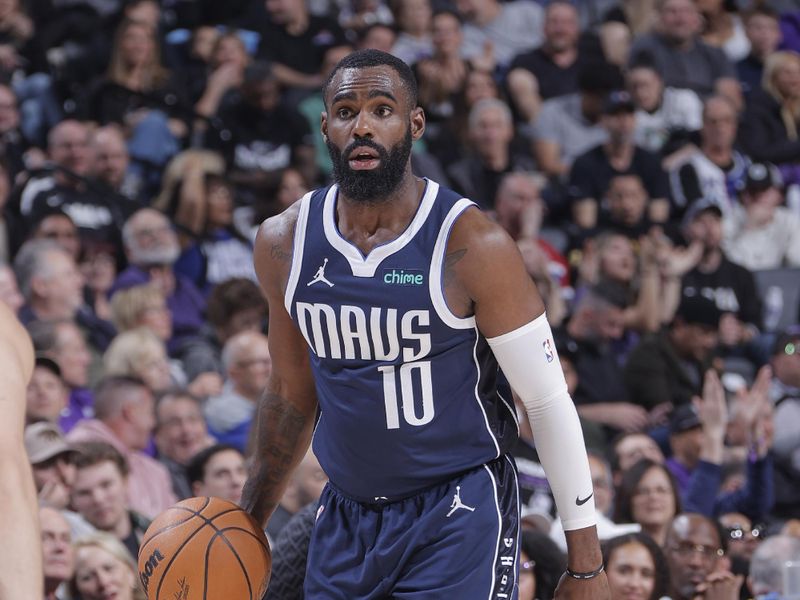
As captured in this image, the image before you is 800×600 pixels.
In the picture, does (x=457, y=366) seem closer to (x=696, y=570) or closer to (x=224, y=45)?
(x=696, y=570)

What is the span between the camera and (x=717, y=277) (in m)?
10.5

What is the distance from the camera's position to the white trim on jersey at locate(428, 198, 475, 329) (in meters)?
3.67

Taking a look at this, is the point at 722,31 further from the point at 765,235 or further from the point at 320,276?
the point at 320,276

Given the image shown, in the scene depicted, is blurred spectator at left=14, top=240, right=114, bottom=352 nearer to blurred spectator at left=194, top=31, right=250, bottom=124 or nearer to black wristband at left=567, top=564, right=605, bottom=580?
blurred spectator at left=194, top=31, right=250, bottom=124

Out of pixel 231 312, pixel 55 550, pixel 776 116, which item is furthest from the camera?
pixel 776 116

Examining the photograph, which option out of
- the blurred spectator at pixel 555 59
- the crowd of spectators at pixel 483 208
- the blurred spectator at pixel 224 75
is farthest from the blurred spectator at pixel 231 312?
the blurred spectator at pixel 555 59

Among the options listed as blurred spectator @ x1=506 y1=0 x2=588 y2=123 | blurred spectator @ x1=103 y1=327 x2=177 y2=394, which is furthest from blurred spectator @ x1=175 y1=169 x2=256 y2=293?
blurred spectator @ x1=506 y1=0 x2=588 y2=123

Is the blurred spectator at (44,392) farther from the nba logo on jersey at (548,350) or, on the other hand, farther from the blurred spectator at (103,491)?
the nba logo on jersey at (548,350)

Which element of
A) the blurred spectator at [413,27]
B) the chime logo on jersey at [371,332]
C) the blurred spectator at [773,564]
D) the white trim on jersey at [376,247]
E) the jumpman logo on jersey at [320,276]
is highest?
the white trim on jersey at [376,247]

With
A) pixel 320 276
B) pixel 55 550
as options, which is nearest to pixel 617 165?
pixel 55 550

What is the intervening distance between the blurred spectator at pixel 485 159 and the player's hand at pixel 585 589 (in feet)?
22.7

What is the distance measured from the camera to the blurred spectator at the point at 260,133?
1051 centimetres

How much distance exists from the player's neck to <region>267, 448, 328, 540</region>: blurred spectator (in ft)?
8.33

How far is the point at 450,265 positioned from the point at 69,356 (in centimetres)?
428
